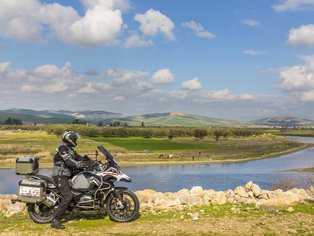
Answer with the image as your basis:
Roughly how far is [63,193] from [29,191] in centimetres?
92

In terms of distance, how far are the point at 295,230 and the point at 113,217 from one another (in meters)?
4.59

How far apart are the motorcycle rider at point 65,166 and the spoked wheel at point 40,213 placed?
0.42 m

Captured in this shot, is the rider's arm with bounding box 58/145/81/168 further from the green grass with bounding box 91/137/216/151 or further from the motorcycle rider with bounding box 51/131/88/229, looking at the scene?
the green grass with bounding box 91/137/216/151

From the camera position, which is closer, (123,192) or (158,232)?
(158,232)

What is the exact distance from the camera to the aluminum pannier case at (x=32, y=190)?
10.9 m

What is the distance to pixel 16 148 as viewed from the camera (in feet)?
310

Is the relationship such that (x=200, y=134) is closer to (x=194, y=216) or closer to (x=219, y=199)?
(x=219, y=199)

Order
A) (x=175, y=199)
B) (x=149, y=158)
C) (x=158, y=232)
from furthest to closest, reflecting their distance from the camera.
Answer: (x=149, y=158) < (x=175, y=199) < (x=158, y=232)

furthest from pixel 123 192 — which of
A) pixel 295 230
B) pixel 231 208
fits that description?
pixel 295 230

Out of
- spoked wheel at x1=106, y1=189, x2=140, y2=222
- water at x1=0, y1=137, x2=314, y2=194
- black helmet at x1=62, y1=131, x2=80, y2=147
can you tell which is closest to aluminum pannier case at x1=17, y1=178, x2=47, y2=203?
black helmet at x1=62, y1=131, x2=80, y2=147

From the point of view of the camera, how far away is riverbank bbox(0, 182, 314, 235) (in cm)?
1019

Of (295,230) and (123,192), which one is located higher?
(123,192)

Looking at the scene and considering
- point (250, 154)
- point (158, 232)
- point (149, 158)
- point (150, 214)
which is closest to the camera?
point (158, 232)

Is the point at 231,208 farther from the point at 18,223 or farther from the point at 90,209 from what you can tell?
the point at 18,223
